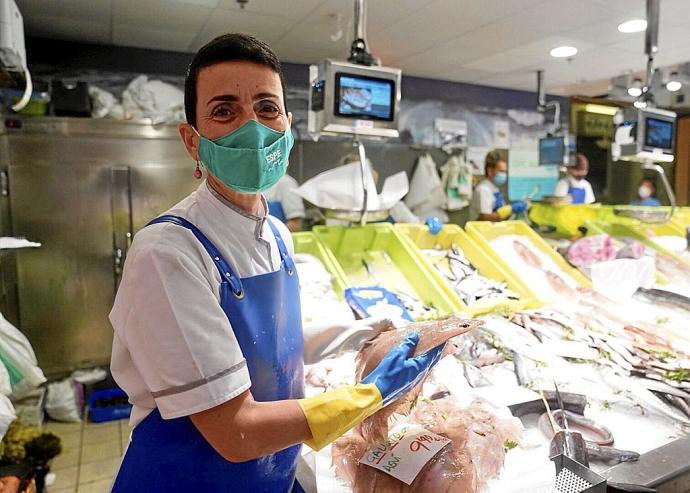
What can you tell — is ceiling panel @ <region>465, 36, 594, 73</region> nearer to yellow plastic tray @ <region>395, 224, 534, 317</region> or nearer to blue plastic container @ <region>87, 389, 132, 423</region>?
yellow plastic tray @ <region>395, 224, 534, 317</region>

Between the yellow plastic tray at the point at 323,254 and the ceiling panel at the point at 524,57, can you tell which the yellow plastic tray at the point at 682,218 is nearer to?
the ceiling panel at the point at 524,57

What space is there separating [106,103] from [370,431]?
4.64 m

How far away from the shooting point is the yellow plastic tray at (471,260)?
2508 millimetres

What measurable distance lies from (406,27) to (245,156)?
13.2ft

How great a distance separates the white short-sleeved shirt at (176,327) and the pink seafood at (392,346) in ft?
1.27

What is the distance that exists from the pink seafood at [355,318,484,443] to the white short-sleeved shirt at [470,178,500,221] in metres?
5.80

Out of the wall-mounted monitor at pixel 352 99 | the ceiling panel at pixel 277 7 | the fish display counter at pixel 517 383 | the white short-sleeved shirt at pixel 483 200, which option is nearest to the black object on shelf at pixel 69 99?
the ceiling panel at pixel 277 7

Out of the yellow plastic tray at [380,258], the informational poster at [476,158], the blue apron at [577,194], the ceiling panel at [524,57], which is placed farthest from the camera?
the informational poster at [476,158]

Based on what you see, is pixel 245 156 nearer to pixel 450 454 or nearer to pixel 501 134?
pixel 450 454

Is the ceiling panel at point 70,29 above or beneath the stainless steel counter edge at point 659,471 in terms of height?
above

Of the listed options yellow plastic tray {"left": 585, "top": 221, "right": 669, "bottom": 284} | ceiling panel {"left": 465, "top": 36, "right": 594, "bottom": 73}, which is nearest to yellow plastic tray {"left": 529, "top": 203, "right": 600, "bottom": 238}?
yellow plastic tray {"left": 585, "top": 221, "right": 669, "bottom": 284}

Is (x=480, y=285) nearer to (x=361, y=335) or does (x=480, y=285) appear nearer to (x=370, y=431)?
(x=361, y=335)

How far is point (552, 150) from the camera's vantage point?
464cm

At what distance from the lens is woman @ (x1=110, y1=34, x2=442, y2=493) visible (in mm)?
1015
